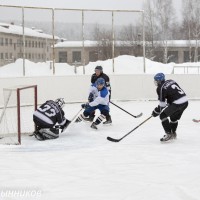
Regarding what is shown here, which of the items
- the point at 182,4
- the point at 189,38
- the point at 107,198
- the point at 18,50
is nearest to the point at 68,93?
the point at 18,50

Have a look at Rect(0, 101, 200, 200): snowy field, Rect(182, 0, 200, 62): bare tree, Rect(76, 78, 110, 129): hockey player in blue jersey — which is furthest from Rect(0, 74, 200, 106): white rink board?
Rect(182, 0, 200, 62): bare tree

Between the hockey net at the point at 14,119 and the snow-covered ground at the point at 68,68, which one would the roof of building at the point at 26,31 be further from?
the hockey net at the point at 14,119

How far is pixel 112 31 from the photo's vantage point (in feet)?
41.3

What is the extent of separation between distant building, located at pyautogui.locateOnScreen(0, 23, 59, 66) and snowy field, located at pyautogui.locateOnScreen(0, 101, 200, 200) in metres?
4.35

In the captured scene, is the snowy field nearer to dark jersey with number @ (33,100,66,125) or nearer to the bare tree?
dark jersey with number @ (33,100,66,125)

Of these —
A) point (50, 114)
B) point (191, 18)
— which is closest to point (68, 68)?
point (50, 114)

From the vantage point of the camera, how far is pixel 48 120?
627 cm

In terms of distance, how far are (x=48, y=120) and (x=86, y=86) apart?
5720 millimetres

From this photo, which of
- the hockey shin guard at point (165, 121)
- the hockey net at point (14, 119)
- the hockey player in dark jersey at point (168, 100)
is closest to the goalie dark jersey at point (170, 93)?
the hockey player in dark jersey at point (168, 100)

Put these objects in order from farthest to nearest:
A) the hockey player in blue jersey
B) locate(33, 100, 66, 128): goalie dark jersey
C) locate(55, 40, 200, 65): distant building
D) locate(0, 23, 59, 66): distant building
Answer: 1. locate(55, 40, 200, 65): distant building
2. locate(0, 23, 59, 66): distant building
3. the hockey player in blue jersey
4. locate(33, 100, 66, 128): goalie dark jersey

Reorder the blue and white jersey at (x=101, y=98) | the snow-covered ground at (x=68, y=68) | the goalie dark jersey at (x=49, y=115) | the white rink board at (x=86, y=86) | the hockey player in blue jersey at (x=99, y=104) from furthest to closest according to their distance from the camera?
1. the white rink board at (x=86, y=86)
2. the snow-covered ground at (x=68, y=68)
3. the blue and white jersey at (x=101, y=98)
4. the hockey player in blue jersey at (x=99, y=104)
5. the goalie dark jersey at (x=49, y=115)

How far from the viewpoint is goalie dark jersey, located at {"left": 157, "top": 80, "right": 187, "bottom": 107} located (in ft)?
19.7

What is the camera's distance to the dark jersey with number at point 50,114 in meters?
6.28

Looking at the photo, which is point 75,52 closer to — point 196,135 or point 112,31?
point 112,31
